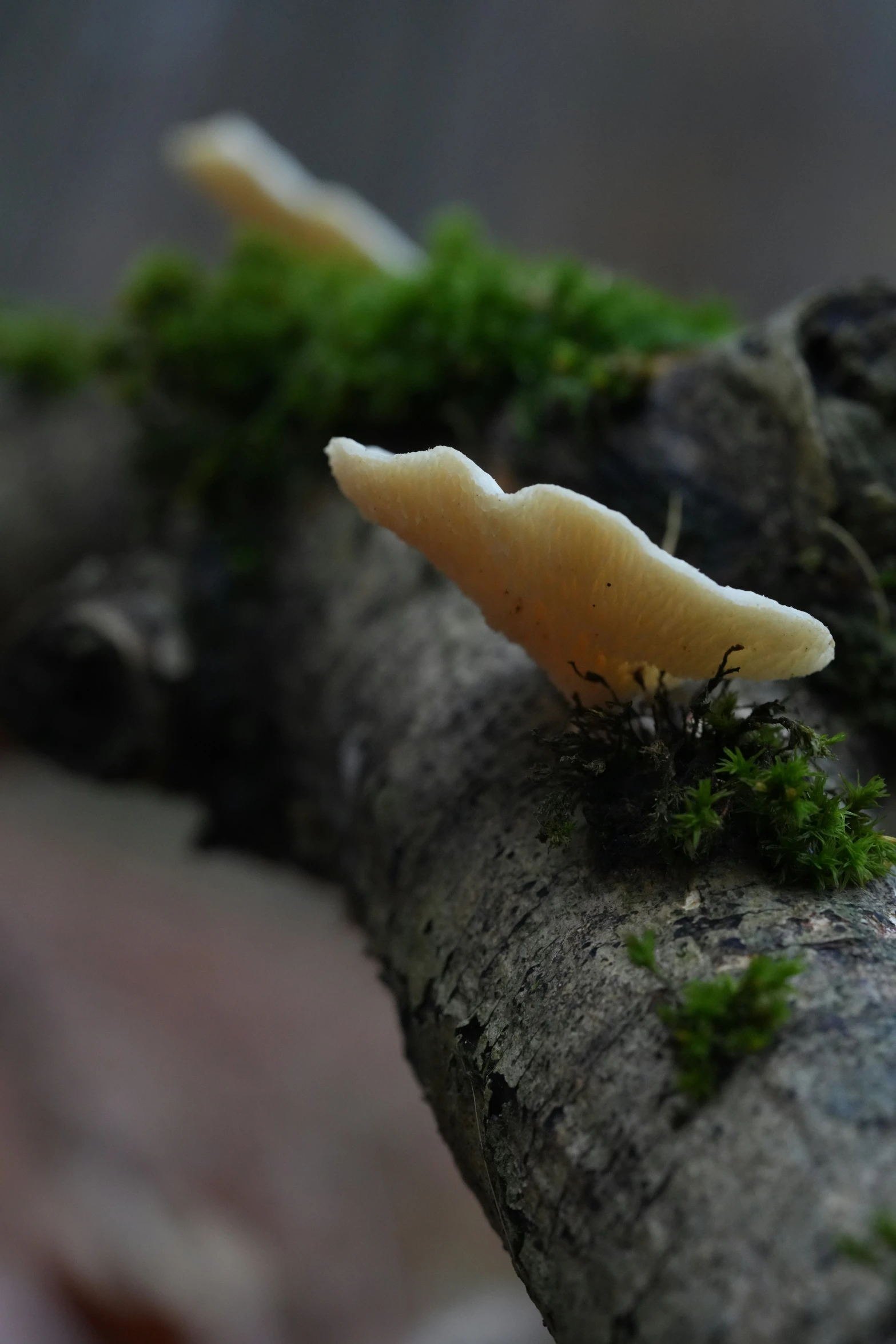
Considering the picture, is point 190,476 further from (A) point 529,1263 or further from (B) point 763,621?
(A) point 529,1263

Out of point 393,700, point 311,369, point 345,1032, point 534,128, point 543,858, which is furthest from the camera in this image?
point 534,128

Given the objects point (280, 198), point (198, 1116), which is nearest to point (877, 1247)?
point (198, 1116)

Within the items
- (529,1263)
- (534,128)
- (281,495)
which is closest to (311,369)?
(281,495)

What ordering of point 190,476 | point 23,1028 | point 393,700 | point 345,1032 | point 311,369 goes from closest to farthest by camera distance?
point 393,700, point 311,369, point 190,476, point 23,1028, point 345,1032

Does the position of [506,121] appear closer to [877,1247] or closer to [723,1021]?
[723,1021]

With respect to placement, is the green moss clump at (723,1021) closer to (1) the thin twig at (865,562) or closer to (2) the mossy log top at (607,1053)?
(2) the mossy log top at (607,1053)

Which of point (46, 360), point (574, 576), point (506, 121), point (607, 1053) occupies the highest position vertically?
point (506, 121)

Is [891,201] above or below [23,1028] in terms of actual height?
above
